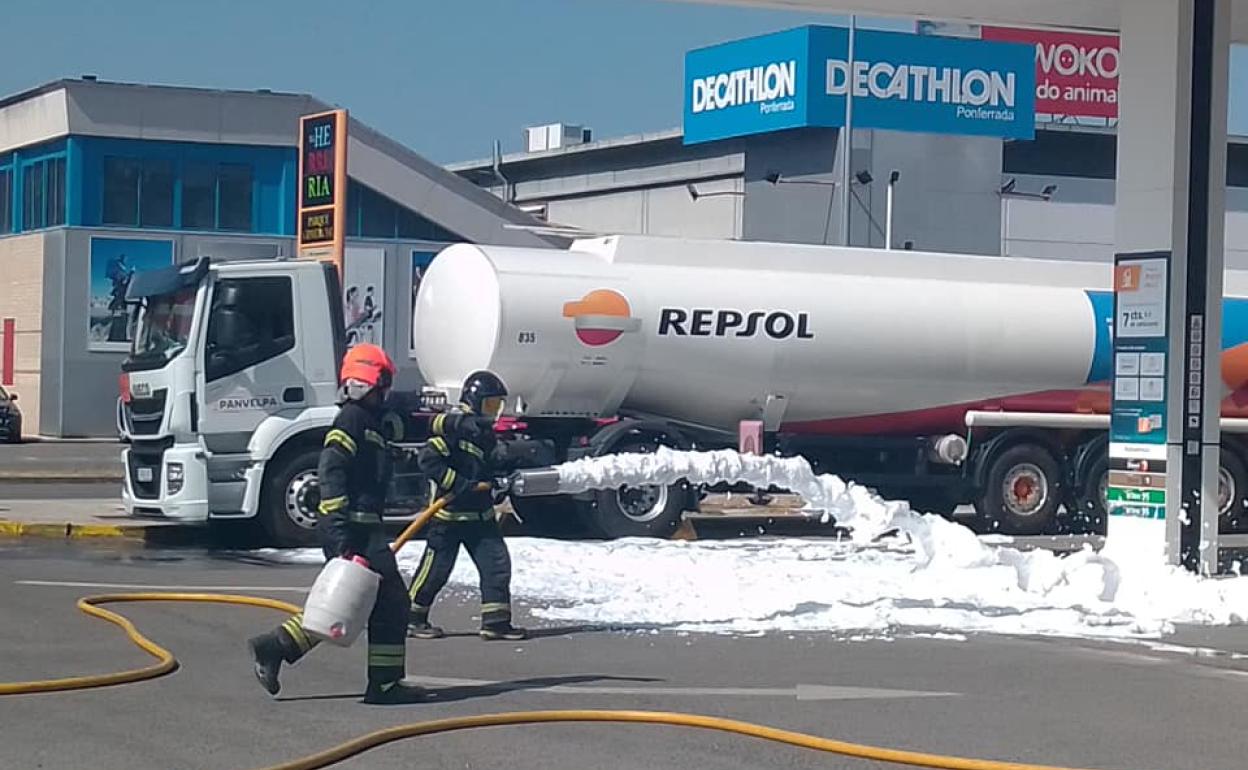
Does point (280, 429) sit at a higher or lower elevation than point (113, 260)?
lower

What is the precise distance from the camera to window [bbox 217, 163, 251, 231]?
43688 millimetres

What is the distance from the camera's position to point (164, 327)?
61.1 feet

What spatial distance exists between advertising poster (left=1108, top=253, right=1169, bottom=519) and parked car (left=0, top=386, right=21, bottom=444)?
98.9 feet

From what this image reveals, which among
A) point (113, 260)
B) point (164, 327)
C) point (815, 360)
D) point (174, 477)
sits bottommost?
point (174, 477)

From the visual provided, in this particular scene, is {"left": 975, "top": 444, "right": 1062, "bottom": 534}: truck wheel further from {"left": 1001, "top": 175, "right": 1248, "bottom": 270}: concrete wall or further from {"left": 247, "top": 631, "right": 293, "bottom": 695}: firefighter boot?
{"left": 1001, "top": 175, "right": 1248, "bottom": 270}: concrete wall

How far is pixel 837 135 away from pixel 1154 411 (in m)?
31.7

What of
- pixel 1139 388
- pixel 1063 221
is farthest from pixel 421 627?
pixel 1063 221

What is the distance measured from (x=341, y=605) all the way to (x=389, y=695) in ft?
1.88

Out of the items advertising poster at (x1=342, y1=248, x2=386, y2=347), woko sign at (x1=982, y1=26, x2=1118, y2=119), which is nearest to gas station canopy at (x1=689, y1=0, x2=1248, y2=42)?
advertising poster at (x1=342, y1=248, x2=386, y2=347)

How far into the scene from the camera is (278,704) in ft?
32.0

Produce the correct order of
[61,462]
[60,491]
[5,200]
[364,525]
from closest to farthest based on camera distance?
[364,525]
[60,491]
[61,462]
[5,200]

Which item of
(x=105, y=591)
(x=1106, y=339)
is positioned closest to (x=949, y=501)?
(x=1106, y=339)

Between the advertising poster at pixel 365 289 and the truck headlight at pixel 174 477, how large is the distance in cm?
2526

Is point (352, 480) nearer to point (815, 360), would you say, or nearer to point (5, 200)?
point (815, 360)
